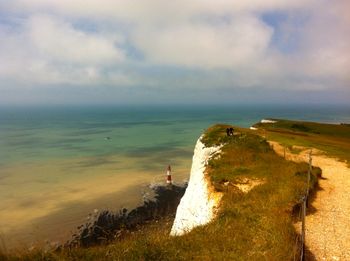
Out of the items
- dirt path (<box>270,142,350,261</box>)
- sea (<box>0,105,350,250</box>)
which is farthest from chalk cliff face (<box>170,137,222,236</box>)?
sea (<box>0,105,350,250</box>)

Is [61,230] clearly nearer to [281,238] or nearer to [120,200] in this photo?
[120,200]

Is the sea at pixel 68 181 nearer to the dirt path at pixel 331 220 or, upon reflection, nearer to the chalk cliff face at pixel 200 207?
the chalk cliff face at pixel 200 207

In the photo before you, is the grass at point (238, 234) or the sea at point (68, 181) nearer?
the grass at point (238, 234)

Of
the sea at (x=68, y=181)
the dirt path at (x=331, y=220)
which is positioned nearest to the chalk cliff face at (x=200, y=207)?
the dirt path at (x=331, y=220)

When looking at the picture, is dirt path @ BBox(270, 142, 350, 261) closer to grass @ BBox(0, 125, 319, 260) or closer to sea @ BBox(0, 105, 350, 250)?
grass @ BBox(0, 125, 319, 260)

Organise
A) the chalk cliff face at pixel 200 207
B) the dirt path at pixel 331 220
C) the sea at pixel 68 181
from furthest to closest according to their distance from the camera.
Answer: the sea at pixel 68 181 → the chalk cliff face at pixel 200 207 → the dirt path at pixel 331 220

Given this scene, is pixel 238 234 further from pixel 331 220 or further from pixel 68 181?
pixel 68 181

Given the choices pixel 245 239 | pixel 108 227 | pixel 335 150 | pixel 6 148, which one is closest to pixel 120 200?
pixel 108 227
